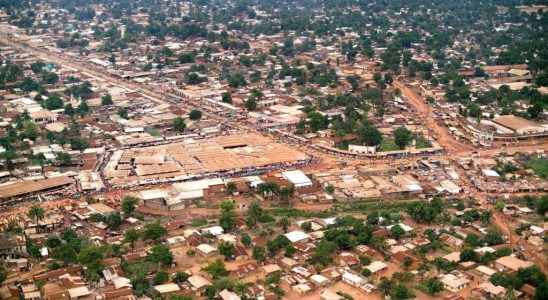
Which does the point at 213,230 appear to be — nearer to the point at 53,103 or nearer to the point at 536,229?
the point at 536,229

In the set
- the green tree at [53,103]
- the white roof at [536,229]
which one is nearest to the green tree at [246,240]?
the white roof at [536,229]

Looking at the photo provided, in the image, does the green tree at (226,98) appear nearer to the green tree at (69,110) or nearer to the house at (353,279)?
the green tree at (69,110)

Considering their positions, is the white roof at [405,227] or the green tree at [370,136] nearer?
the white roof at [405,227]

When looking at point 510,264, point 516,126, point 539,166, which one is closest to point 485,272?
point 510,264

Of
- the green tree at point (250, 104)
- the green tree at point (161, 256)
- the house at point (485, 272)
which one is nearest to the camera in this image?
the house at point (485, 272)

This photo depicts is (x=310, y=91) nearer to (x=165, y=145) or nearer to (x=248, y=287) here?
(x=165, y=145)

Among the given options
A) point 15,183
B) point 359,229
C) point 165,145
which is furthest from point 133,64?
point 359,229
